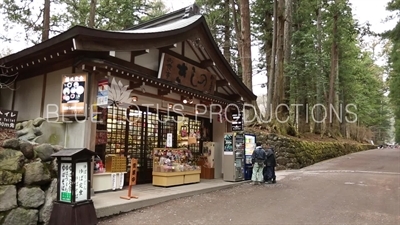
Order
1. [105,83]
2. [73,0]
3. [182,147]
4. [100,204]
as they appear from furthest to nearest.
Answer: [73,0], [182,147], [105,83], [100,204]

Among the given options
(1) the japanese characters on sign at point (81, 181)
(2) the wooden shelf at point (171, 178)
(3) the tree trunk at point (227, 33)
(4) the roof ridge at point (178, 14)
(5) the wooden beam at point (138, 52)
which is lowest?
(2) the wooden shelf at point (171, 178)

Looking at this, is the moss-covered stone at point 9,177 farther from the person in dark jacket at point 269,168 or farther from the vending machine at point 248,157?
the person in dark jacket at point 269,168

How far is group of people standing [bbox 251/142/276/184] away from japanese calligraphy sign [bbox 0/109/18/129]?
7907mm

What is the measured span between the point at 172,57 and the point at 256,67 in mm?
16642

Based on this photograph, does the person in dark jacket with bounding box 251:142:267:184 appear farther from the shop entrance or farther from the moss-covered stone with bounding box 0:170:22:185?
the moss-covered stone with bounding box 0:170:22:185

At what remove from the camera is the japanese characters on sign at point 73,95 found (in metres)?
6.96

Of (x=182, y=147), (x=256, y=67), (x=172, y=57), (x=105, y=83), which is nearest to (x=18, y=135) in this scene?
(x=105, y=83)

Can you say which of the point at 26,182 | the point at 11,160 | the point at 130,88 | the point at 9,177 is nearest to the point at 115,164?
the point at 130,88

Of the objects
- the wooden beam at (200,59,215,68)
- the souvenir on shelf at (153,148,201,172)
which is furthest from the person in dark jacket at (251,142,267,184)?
the wooden beam at (200,59,215,68)

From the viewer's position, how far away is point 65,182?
5.66m

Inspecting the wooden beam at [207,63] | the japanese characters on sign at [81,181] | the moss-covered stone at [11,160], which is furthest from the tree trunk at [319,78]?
the moss-covered stone at [11,160]

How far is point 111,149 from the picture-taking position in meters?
9.16

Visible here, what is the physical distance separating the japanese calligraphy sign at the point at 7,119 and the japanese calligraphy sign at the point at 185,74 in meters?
3.81

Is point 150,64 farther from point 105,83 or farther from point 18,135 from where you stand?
point 18,135
